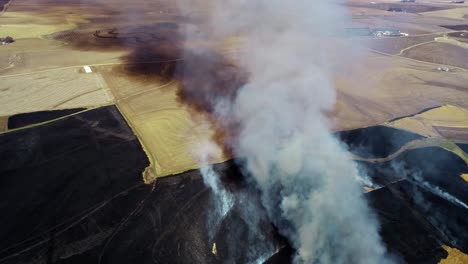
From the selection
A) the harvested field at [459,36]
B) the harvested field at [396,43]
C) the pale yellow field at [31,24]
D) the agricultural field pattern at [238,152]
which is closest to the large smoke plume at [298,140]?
the agricultural field pattern at [238,152]

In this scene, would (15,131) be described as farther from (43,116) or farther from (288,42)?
(288,42)

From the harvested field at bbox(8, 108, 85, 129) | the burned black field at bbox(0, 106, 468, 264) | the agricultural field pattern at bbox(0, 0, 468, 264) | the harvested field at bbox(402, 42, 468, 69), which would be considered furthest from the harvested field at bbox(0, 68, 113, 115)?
the harvested field at bbox(402, 42, 468, 69)

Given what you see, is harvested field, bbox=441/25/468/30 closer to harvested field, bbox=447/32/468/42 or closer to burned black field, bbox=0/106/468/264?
harvested field, bbox=447/32/468/42

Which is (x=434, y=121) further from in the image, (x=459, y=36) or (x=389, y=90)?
(x=459, y=36)

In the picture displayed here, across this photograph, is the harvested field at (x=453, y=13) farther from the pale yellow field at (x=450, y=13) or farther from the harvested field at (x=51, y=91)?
the harvested field at (x=51, y=91)

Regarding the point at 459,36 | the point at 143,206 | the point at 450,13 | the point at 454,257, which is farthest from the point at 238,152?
the point at 450,13
